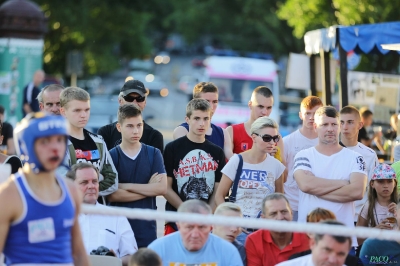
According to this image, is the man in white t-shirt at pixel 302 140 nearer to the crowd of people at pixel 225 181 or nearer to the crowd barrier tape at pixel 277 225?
the crowd of people at pixel 225 181

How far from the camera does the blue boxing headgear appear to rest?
13.5ft

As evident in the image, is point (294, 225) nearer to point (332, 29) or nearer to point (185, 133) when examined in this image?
point (185, 133)

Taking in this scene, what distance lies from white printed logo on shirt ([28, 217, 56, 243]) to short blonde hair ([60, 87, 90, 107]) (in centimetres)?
307

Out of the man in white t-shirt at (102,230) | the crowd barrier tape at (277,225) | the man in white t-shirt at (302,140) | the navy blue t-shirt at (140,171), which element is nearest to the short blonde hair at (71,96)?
the navy blue t-shirt at (140,171)

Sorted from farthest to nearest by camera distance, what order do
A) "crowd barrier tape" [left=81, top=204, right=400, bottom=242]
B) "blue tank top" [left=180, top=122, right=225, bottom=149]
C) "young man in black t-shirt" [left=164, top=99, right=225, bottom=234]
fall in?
"blue tank top" [left=180, top=122, right=225, bottom=149]
"young man in black t-shirt" [left=164, top=99, right=225, bottom=234]
"crowd barrier tape" [left=81, top=204, right=400, bottom=242]

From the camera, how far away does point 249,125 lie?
8.55m

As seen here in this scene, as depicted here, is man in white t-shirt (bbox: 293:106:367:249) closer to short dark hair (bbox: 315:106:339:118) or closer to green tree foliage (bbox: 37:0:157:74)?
short dark hair (bbox: 315:106:339:118)

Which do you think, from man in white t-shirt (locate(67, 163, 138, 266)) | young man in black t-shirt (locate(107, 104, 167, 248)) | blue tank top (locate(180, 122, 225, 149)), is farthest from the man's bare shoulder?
blue tank top (locate(180, 122, 225, 149))

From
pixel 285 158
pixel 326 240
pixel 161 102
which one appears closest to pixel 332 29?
pixel 285 158

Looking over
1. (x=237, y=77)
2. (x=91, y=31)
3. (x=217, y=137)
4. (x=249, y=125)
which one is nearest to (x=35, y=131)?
(x=217, y=137)

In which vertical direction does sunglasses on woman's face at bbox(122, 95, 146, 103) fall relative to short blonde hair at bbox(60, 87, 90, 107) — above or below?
above

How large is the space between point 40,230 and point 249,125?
4.57m

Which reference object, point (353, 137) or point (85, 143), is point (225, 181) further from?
point (353, 137)

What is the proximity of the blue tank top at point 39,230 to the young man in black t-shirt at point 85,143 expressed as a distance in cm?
275
